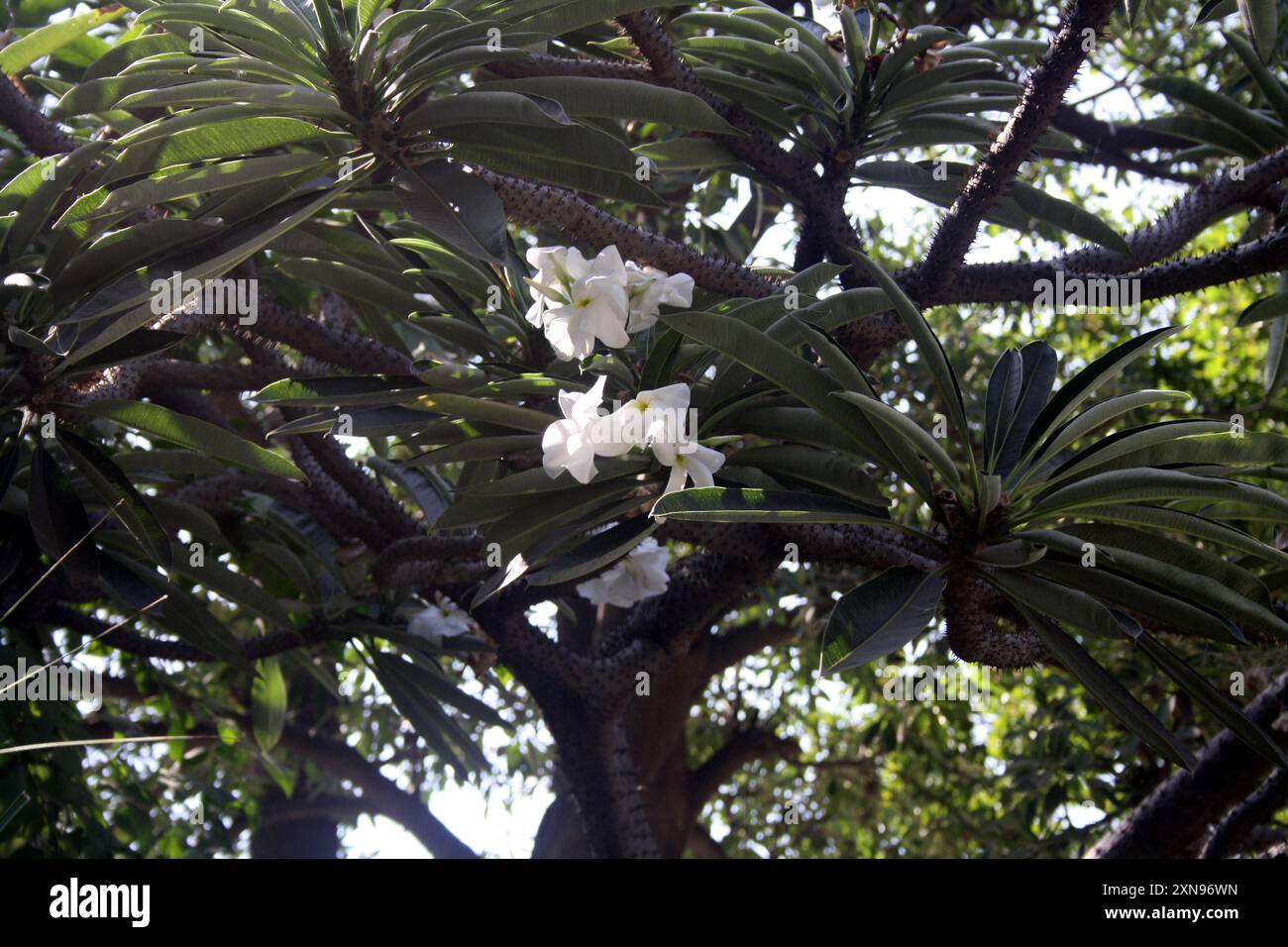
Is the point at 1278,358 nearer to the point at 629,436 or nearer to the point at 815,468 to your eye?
the point at 815,468

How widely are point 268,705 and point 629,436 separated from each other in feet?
5.27

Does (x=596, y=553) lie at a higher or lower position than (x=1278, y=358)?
lower

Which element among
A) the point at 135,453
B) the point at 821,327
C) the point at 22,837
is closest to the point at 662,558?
the point at 821,327

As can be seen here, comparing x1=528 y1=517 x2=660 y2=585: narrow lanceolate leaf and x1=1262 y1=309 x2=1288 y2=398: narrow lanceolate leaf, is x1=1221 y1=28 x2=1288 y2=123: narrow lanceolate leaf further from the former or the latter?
x1=528 y1=517 x2=660 y2=585: narrow lanceolate leaf

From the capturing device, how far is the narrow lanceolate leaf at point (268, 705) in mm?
2656

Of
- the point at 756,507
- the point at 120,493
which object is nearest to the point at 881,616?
the point at 756,507

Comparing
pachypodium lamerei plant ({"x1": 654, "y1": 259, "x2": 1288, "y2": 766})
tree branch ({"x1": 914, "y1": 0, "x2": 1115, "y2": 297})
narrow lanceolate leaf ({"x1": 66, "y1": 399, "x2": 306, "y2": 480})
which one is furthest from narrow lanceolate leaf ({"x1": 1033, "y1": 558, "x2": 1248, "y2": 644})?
narrow lanceolate leaf ({"x1": 66, "y1": 399, "x2": 306, "y2": 480})

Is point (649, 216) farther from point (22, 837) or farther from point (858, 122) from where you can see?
point (22, 837)

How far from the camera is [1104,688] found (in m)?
1.53

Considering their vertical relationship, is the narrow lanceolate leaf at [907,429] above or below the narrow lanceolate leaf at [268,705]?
below

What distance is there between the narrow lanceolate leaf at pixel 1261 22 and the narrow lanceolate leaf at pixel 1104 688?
2.93ft

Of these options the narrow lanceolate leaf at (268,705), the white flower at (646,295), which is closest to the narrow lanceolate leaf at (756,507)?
the white flower at (646,295)

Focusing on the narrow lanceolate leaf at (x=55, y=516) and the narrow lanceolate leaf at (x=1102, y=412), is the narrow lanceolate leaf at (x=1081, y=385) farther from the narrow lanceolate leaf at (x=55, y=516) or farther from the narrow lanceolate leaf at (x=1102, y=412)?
the narrow lanceolate leaf at (x=55, y=516)

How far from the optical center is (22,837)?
228 cm
